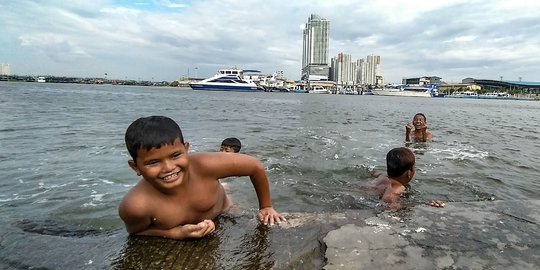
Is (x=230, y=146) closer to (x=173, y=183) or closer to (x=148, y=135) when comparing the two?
(x=173, y=183)

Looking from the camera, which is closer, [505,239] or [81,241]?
[505,239]

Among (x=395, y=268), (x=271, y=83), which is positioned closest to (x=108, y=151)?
(x=395, y=268)

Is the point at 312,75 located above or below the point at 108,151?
above

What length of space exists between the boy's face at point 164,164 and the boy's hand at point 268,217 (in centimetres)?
99

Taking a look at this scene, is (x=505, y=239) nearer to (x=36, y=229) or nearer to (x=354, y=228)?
(x=354, y=228)

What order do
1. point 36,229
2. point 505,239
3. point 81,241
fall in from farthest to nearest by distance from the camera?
point 36,229 → point 81,241 → point 505,239

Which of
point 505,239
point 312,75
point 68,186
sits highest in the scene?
point 312,75

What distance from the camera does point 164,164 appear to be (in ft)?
8.59

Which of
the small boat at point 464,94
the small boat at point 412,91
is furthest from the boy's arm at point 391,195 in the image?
the small boat at point 464,94

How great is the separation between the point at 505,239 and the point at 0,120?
18060 mm

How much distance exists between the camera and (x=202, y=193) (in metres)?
3.11

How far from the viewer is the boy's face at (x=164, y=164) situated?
2.57m

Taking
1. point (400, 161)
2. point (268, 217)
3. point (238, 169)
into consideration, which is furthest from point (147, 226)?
point (400, 161)

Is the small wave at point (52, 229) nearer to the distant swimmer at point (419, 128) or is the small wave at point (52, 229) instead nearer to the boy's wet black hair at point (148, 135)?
the boy's wet black hair at point (148, 135)
